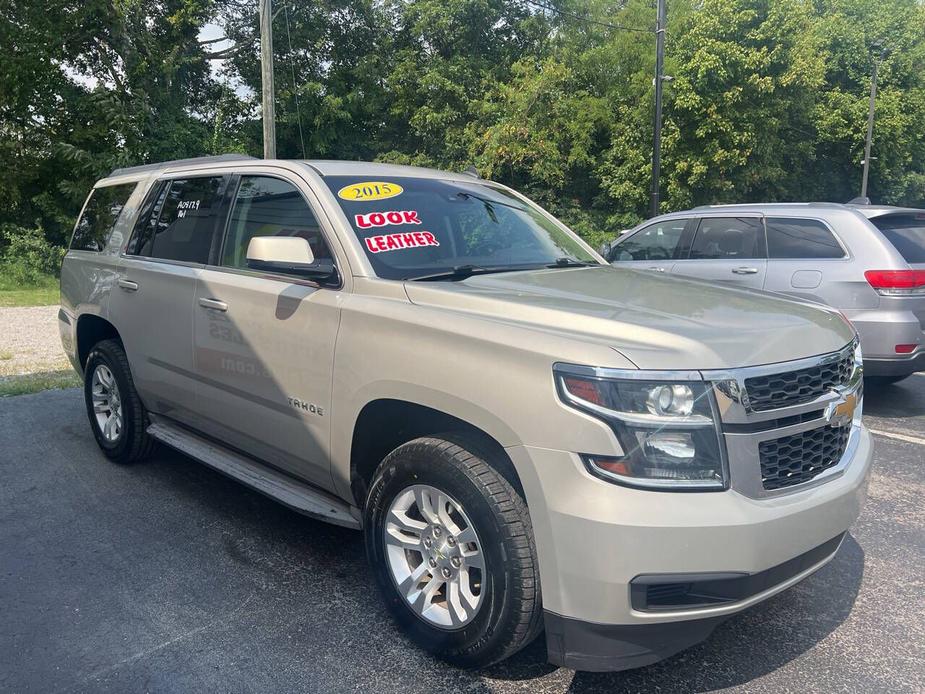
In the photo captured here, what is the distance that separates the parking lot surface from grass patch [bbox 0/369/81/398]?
8.92 feet

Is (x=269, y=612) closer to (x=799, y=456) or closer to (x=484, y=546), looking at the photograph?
(x=484, y=546)

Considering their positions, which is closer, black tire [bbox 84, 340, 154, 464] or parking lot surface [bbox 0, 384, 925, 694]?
parking lot surface [bbox 0, 384, 925, 694]

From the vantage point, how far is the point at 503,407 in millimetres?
A: 2453

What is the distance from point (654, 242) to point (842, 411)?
5.85 meters

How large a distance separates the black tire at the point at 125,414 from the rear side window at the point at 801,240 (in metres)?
5.67

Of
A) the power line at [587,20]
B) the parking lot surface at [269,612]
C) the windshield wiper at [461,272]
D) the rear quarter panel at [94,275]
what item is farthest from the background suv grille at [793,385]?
the power line at [587,20]

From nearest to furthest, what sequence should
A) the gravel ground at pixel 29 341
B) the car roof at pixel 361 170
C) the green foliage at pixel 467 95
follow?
the car roof at pixel 361 170, the gravel ground at pixel 29 341, the green foliage at pixel 467 95

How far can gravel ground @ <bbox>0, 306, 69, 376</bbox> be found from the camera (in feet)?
27.3

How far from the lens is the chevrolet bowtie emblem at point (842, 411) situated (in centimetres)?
262

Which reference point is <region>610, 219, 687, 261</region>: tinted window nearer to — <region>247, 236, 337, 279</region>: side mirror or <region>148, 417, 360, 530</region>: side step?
<region>148, 417, 360, 530</region>: side step

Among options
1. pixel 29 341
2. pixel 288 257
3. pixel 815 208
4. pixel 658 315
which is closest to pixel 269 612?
pixel 288 257

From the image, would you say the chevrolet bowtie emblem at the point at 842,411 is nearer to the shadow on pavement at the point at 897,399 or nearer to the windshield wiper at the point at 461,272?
the windshield wiper at the point at 461,272

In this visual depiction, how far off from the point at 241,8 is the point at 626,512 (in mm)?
26560

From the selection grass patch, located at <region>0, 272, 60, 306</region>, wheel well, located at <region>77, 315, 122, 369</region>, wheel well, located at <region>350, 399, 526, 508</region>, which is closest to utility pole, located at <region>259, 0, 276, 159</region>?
grass patch, located at <region>0, 272, 60, 306</region>
